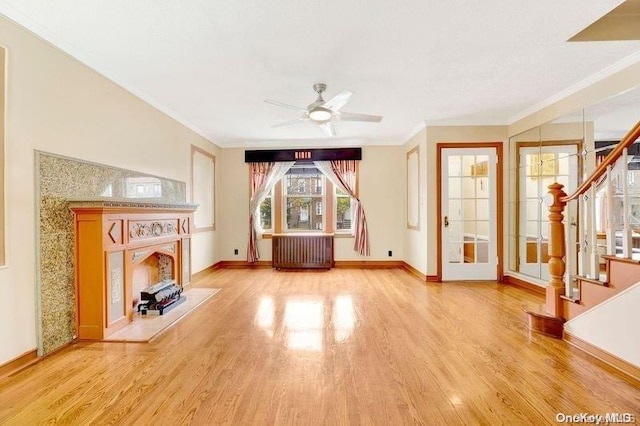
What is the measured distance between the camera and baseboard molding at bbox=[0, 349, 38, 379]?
2166 mm

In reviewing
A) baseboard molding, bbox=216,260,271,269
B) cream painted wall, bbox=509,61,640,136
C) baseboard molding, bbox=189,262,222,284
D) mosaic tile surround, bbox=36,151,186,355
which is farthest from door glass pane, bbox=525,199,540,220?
mosaic tile surround, bbox=36,151,186,355

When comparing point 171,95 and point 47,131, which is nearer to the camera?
point 47,131

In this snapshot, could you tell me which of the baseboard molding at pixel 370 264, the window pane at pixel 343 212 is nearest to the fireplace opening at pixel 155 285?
the baseboard molding at pixel 370 264

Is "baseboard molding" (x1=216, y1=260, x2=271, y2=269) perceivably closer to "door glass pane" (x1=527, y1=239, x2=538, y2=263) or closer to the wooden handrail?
"door glass pane" (x1=527, y1=239, x2=538, y2=263)

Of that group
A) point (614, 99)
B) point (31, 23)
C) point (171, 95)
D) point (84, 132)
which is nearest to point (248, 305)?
point (84, 132)

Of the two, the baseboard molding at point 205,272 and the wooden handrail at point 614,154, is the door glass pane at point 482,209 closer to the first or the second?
the wooden handrail at point 614,154

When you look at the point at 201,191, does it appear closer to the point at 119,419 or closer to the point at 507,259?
the point at 119,419

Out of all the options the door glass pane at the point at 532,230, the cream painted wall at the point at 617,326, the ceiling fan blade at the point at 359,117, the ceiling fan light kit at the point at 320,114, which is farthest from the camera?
the door glass pane at the point at 532,230

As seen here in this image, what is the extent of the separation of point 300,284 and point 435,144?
10.5ft

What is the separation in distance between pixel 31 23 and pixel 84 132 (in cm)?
89

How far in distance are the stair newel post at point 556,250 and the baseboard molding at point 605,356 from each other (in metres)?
0.25

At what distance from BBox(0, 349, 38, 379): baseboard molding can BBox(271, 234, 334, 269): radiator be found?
13.5 feet

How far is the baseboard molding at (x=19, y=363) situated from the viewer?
7.11 ft

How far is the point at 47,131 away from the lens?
2521 millimetres
